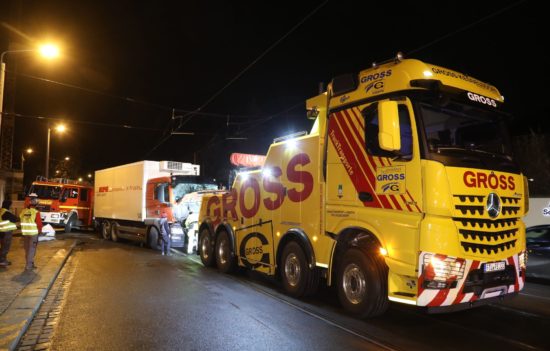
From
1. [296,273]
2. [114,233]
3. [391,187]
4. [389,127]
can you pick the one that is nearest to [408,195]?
[391,187]

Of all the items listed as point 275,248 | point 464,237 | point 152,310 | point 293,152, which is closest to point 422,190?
point 464,237

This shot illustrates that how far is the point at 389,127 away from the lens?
5348mm

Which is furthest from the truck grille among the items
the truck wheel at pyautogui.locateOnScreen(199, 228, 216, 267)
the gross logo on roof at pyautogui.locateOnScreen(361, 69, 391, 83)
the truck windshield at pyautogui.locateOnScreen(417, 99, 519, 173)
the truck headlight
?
the truck wheel at pyautogui.locateOnScreen(199, 228, 216, 267)

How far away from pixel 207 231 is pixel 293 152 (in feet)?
14.7

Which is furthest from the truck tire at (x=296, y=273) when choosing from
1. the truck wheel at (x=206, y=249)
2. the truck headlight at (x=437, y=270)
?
the truck wheel at (x=206, y=249)

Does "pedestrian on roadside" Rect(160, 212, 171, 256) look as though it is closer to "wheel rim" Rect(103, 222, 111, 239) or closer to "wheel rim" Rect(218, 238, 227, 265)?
"wheel rim" Rect(218, 238, 227, 265)

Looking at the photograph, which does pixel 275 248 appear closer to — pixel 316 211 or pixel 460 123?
pixel 316 211

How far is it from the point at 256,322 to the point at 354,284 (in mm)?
1479

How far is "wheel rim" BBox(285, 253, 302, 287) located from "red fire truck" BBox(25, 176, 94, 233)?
19.4 metres

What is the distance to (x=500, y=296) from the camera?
568 cm

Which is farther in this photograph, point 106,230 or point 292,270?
point 106,230

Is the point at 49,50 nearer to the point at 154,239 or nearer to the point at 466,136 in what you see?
the point at 154,239

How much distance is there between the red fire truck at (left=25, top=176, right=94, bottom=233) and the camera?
23.1 metres

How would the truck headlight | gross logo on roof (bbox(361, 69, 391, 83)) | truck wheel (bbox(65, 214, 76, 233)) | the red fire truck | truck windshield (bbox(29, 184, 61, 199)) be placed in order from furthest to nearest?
truck wheel (bbox(65, 214, 76, 233)), truck windshield (bbox(29, 184, 61, 199)), the red fire truck, gross logo on roof (bbox(361, 69, 391, 83)), the truck headlight
